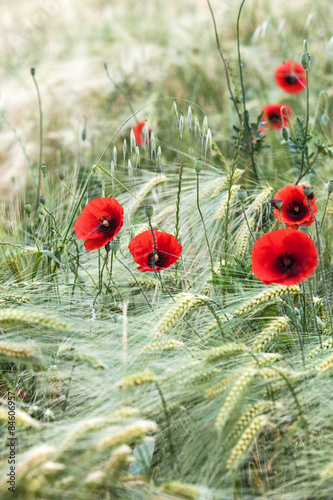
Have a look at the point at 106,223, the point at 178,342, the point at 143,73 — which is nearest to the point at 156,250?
the point at 106,223

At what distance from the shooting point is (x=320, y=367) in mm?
856

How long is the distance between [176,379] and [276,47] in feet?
9.25

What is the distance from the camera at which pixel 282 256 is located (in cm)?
97

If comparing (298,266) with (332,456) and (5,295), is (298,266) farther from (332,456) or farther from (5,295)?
(5,295)

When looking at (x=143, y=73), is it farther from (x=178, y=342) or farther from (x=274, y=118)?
(x=178, y=342)

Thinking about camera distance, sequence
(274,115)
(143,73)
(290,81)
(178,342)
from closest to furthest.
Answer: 1. (178,342)
2. (274,115)
3. (290,81)
4. (143,73)

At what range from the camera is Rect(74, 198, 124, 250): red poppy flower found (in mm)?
1125

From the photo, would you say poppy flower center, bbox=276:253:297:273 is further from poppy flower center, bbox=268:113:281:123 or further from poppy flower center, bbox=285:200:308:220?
poppy flower center, bbox=268:113:281:123

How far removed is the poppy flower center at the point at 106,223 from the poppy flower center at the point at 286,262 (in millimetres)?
413

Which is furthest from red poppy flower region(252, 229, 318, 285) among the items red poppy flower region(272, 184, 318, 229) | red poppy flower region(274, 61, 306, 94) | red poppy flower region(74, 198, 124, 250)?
red poppy flower region(274, 61, 306, 94)

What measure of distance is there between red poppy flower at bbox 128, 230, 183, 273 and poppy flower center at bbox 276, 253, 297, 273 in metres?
0.24

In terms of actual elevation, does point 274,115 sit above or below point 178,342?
above

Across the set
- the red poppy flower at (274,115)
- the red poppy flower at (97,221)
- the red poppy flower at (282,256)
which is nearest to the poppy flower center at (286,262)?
the red poppy flower at (282,256)

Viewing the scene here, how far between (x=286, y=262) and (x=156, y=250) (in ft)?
1.02
